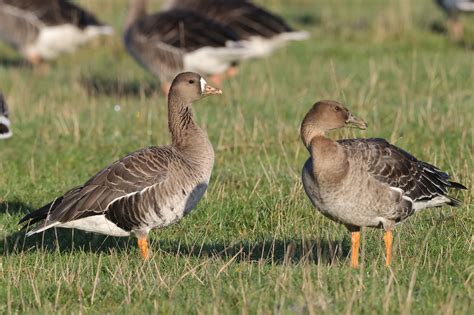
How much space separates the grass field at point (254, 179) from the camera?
21.3 ft

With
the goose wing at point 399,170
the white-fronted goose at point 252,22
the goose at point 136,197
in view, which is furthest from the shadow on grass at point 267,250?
the white-fronted goose at point 252,22

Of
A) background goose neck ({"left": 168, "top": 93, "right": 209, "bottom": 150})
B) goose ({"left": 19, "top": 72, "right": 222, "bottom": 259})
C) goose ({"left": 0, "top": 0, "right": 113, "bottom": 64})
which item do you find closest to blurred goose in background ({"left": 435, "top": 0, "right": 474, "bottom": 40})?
goose ({"left": 0, "top": 0, "right": 113, "bottom": 64})

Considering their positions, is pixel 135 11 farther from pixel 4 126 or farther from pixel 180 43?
pixel 4 126

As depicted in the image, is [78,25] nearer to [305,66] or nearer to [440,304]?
[305,66]

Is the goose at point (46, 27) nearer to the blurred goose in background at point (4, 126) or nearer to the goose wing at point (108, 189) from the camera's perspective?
the blurred goose in background at point (4, 126)

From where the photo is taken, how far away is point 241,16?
17.1m

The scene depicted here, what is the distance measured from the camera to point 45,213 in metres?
7.88

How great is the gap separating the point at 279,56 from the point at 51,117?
6.15 meters

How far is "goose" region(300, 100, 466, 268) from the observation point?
7.01 m

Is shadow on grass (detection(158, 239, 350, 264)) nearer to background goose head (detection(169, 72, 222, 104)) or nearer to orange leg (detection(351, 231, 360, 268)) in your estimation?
orange leg (detection(351, 231, 360, 268))

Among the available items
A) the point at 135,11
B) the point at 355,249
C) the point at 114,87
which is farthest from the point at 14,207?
the point at 135,11

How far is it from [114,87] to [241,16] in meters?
2.69

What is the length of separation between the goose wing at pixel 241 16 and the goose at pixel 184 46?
3.41 feet

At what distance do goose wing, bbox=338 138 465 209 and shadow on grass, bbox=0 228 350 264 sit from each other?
0.70m
